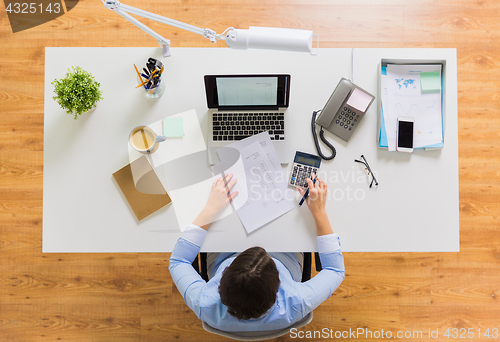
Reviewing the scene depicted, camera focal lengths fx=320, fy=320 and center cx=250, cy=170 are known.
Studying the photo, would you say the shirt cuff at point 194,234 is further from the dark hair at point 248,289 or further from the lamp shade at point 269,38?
the lamp shade at point 269,38

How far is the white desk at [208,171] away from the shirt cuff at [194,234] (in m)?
0.04

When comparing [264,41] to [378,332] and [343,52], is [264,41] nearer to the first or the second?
[343,52]

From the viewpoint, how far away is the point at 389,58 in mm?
1160

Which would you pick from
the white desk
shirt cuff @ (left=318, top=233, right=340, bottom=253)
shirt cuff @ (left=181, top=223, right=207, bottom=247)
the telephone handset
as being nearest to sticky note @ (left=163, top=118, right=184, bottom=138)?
the white desk

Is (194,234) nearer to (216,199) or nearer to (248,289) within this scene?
(216,199)

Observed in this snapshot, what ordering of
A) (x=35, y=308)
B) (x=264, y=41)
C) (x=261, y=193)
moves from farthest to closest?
1. (x=35, y=308)
2. (x=261, y=193)
3. (x=264, y=41)

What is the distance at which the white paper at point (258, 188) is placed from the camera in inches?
44.8

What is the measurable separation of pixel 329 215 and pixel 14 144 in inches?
66.6

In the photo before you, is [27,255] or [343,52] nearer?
[343,52]

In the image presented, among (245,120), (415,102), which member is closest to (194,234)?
(245,120)

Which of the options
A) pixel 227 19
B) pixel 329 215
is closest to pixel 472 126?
pixel 329 215

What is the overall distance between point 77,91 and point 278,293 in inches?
36.5

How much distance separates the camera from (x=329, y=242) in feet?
3.61

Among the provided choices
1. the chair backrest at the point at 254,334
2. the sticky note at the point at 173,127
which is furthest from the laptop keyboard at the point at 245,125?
the chair backrest at the point at 254,334
